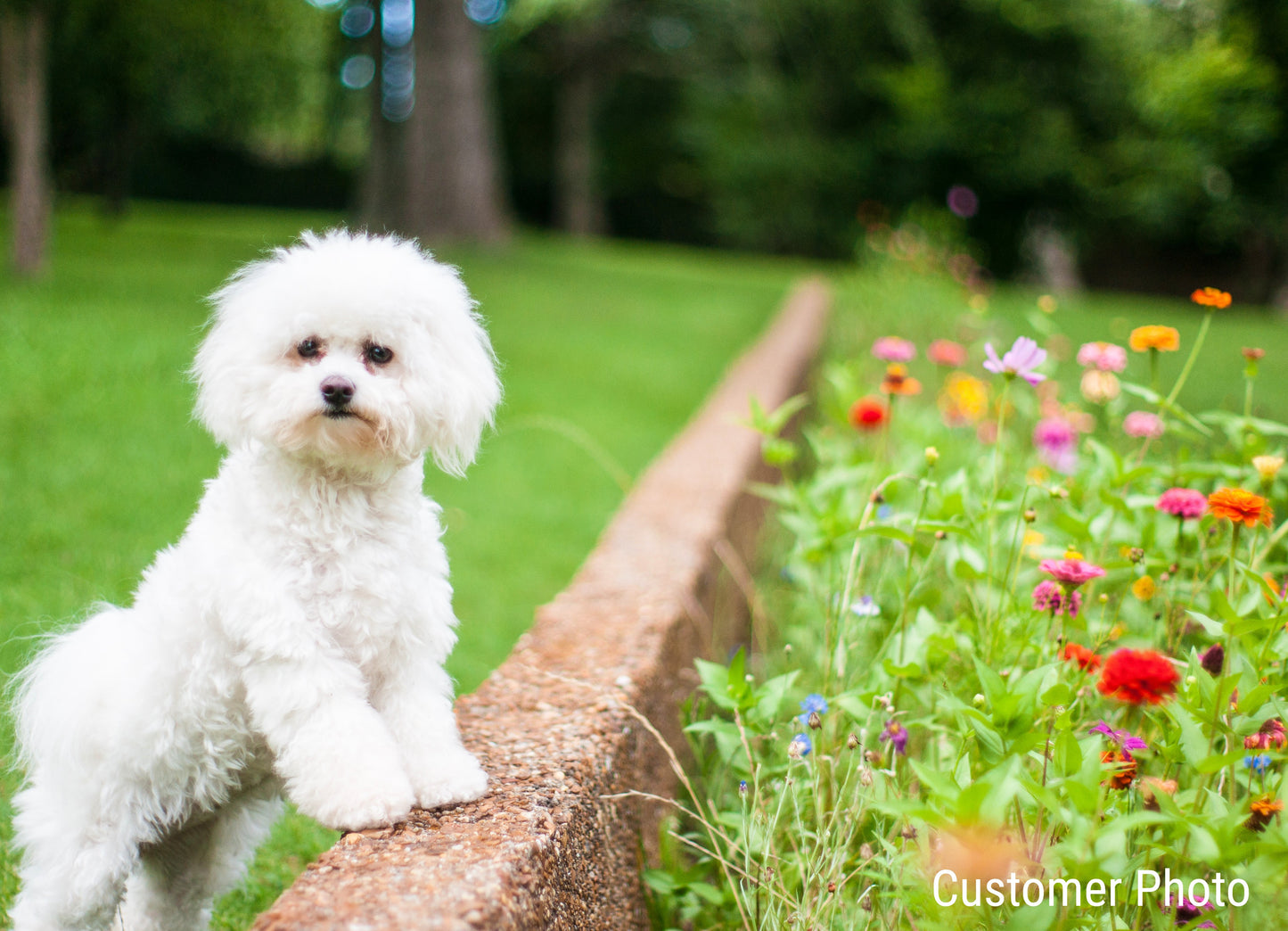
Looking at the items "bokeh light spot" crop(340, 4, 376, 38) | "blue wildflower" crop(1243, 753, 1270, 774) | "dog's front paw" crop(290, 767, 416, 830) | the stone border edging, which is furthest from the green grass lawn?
"bokeh light spot" crop(340, 4, 376, 38)

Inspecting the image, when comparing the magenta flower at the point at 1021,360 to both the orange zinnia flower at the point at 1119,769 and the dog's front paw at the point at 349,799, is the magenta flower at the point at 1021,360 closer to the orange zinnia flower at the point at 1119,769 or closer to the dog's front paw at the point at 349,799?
the orange zinnia flower at the point at 1119,769

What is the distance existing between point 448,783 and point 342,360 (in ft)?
2.42

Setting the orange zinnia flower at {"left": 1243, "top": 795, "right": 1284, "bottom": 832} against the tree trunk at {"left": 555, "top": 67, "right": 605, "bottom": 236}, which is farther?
the tree trunk at {"left": 555, "top": 67, "right": 605, "bottom": 236}

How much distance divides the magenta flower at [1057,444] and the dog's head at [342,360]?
6.41 feet

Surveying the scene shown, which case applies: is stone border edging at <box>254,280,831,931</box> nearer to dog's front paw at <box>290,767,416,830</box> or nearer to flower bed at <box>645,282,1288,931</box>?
dog's front paw at <box>290,767,416,830</box>

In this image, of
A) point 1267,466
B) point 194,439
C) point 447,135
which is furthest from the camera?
point 447,135

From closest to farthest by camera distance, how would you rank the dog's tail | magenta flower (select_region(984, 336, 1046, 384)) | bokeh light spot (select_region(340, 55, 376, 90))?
the dog's tail < magenta flower (select_region(984, 336, 1046, 384)) < bokeh light spot (select_region(340, 55, 376, 90))

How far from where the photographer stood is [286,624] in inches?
61.4

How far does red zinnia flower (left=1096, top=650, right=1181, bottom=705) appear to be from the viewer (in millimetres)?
1326

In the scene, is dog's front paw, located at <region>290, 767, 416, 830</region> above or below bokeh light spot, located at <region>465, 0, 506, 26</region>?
below

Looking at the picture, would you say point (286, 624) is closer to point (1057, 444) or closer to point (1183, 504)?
point (1183, 504)

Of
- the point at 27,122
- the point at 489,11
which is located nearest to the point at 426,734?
the point at 27,122

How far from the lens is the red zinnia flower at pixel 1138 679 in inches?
52.2

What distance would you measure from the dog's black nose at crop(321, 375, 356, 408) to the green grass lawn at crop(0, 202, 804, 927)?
50cm
